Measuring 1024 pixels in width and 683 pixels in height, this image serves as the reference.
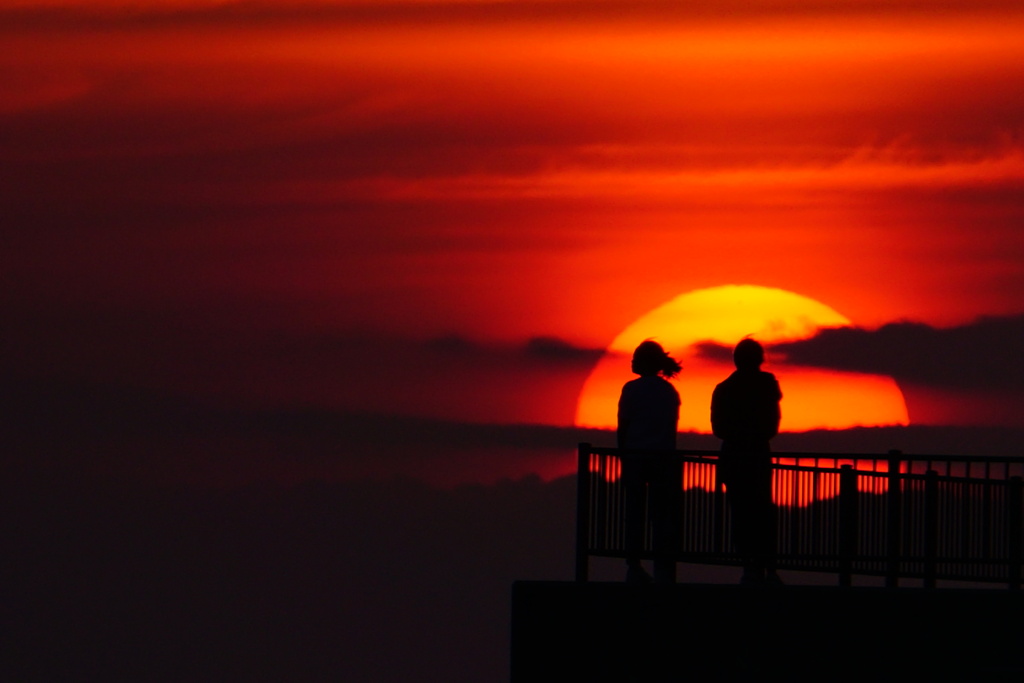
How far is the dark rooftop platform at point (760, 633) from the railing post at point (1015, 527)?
1352mm

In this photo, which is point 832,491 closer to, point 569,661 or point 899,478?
point 899,478

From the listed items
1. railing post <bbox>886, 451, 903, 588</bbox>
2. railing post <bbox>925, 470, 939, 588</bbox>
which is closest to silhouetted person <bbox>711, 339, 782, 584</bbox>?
railing post <bbox>886, 451, 903, 588</bbox>

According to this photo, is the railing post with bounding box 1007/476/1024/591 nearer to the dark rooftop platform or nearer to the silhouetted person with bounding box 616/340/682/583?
the dark rooftop platform

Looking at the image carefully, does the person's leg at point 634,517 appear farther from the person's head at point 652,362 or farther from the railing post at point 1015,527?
the railing post at point 1015,527

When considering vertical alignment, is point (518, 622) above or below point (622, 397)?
below

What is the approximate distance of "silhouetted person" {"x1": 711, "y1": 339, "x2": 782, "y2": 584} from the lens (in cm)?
2042

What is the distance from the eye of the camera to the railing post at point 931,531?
21.2 m

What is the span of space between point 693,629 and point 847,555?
5.91ft

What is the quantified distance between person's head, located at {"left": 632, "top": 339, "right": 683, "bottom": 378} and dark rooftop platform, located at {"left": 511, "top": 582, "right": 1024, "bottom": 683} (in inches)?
76.0

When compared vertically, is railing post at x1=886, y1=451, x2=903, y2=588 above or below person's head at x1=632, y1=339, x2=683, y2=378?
below

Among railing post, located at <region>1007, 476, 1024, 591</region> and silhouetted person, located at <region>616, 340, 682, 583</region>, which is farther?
railing post, located at <region>1007, 476, 1024, 591</region>

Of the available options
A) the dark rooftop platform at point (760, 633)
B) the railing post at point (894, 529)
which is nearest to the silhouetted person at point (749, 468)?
the dark rooftop platform at point (760, 633)

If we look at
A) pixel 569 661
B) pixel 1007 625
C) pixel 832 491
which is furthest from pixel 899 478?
pixel 569 661

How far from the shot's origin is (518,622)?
20.4 metres
